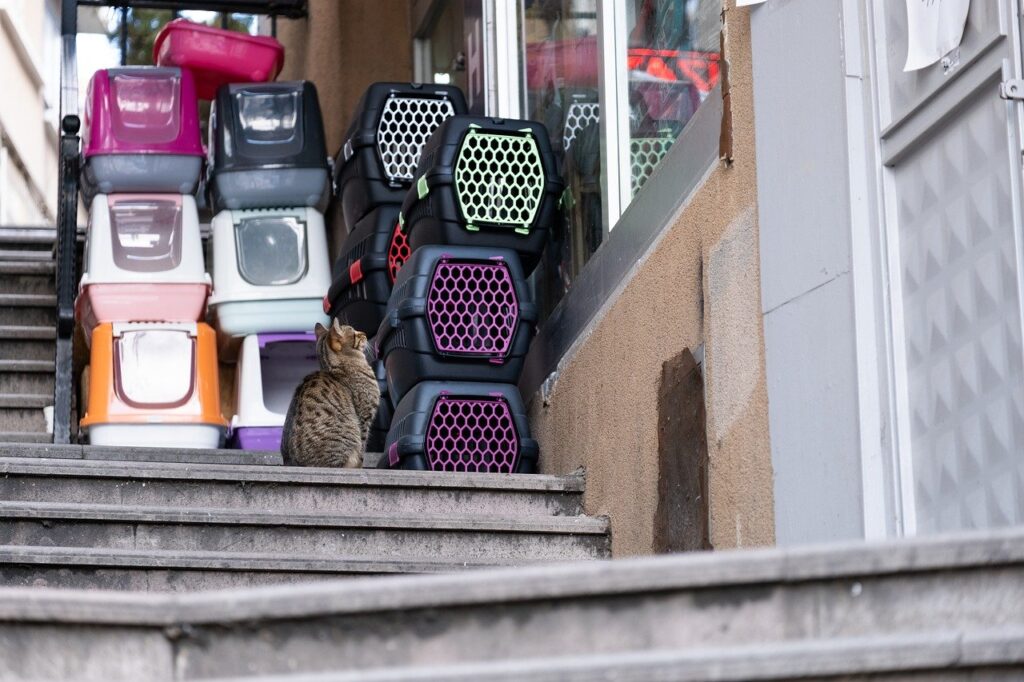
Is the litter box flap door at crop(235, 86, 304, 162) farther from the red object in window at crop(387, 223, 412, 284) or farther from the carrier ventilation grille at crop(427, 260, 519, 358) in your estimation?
the carrier ventilation grille at crop(427, 260, 519, 358)

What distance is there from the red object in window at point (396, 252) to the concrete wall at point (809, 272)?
2496 millimetres

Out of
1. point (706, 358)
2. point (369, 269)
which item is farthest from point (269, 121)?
point (706, 358)

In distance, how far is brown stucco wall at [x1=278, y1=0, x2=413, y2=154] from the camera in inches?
332

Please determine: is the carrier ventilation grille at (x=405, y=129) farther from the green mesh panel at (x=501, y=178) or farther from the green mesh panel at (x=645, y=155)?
the green mesh panel at (x=645, y=155)

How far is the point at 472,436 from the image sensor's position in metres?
5.07

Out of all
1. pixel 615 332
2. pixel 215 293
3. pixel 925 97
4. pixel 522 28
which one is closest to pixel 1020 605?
A: pixel 925 97

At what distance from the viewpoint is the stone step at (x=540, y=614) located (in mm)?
1639

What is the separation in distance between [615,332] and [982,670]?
291 cm

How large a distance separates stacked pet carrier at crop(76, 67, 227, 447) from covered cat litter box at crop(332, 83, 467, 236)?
33.3 inches

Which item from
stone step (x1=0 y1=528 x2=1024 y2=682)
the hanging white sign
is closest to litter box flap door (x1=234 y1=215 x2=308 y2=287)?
the hanging white sign

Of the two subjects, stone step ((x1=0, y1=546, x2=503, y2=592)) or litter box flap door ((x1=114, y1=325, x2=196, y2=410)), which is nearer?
stone step ((x1=0, y1=546, x2=503, y2=592))

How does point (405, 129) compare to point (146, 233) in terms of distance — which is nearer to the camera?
point (405, 129)

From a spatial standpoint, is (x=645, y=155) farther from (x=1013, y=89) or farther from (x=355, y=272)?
(x=1013, y=89)

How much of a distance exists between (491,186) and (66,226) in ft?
7.19
